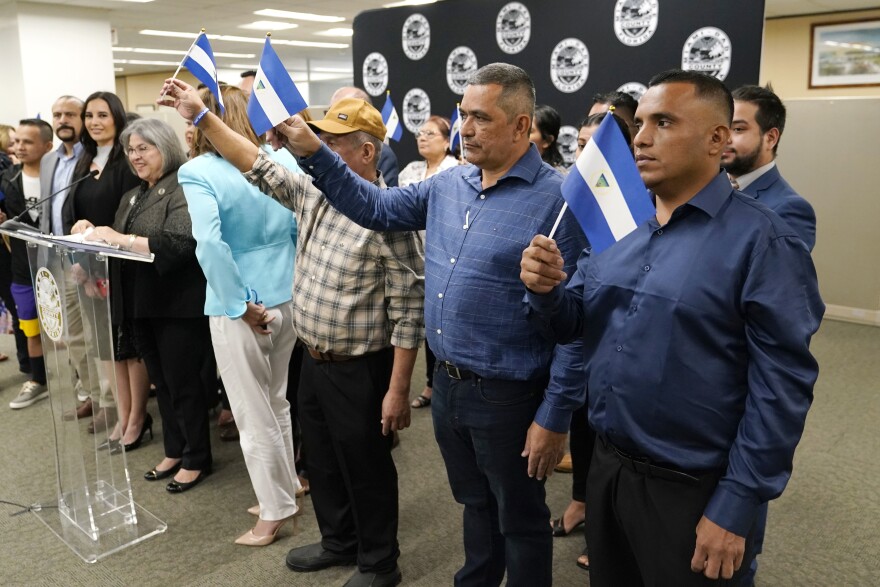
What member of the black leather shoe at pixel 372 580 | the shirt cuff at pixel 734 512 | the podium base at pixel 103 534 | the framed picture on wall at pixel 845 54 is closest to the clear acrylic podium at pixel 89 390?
the podium base at pixel 103 534

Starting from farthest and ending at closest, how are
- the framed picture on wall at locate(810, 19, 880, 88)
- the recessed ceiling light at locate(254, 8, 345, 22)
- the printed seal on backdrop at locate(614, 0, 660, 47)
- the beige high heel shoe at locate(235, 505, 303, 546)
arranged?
the recessed ceiling light at locate(254, 8, 345, 22) → the framed picture on wall at locate(810, 19, 880, 88) → the printed seal on backdrop at locate(614, 0, 660, 47) → the beige high heel shoe at locate(235, 505, 303, 546)

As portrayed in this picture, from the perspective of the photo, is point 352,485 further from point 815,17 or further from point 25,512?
point 815,17

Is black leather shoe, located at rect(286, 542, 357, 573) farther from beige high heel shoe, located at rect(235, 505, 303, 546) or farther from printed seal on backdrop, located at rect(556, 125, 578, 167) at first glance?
printed seal on backdrop, located at rect(556, 125, 578, 167)

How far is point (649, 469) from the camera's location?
1466mm

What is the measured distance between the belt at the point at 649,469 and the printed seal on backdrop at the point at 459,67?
499 centimetres

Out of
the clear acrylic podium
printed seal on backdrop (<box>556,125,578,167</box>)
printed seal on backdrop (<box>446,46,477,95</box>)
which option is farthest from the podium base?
printed seal on backdrop (<box>446,46,477,95</box>)

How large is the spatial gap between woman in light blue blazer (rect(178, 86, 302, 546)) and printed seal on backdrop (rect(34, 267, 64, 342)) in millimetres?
547

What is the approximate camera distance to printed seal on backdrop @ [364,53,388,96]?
6773 mm

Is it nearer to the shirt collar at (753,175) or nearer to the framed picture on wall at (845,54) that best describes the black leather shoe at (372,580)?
the shirt collar at (753,175)

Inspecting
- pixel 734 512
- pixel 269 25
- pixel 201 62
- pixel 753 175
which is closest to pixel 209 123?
pixel 201 62

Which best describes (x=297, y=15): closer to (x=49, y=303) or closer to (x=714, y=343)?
(x=49, y=303)

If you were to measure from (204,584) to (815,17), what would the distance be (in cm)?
992

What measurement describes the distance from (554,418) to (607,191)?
61 centimetres

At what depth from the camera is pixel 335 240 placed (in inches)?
85.5
